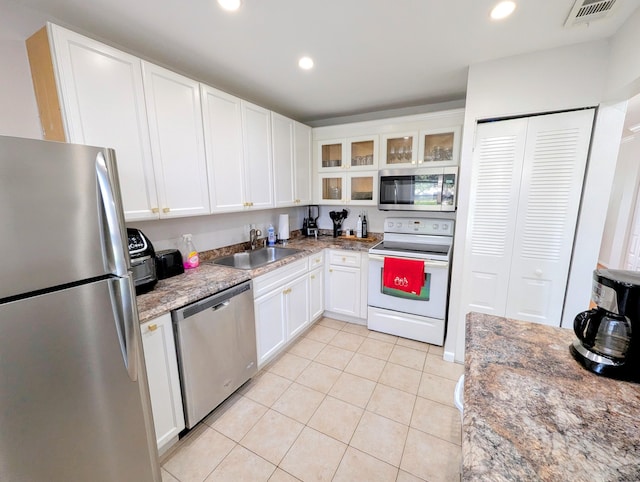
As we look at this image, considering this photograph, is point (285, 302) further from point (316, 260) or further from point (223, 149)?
point (223, 149)

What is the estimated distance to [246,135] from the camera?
7.72 feet

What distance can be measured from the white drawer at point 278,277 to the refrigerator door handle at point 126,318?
1016mm

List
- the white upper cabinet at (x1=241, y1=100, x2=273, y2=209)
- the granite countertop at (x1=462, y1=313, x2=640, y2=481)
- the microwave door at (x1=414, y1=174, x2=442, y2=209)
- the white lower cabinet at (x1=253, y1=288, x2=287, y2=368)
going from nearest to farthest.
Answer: the granite countertop at (x1=462, y1=313, x2=640, y2=481)
the white lower cabinet at (x1=253, y1=288, x2=287, y2=368)
the white upper cabinet at (x1=241, y1=100, x2=273, y2=209)
the microwave door at (x1=414, y1=174, x2=442, y2=209)

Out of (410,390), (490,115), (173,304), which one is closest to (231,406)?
(173,304)

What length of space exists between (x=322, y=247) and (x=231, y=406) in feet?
5.49

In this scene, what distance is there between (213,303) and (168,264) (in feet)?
1.61

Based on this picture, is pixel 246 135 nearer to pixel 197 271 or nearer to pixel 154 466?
pixel 197 271

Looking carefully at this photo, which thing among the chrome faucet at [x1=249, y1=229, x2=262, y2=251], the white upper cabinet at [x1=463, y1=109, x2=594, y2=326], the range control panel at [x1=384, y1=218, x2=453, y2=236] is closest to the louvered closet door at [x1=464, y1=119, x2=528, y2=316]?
the white upper cabinet at [x1=463, y1=109, x2=594, y2=326]

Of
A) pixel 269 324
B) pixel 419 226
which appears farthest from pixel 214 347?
pixel 419 226

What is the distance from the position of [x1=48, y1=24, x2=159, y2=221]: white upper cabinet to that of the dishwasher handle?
65 centimetres

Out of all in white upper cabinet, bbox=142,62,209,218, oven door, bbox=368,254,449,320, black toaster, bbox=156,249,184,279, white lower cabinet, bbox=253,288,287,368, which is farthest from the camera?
oven door, bbox=368,254,449,320

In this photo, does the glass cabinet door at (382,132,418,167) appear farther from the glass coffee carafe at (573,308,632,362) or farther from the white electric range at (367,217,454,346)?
the glass coffee carafe at (573,308,632,362)

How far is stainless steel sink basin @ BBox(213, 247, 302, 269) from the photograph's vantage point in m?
2.55

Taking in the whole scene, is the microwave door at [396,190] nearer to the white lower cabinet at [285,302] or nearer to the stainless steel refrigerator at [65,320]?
the white lower cabinet at [285,302]
